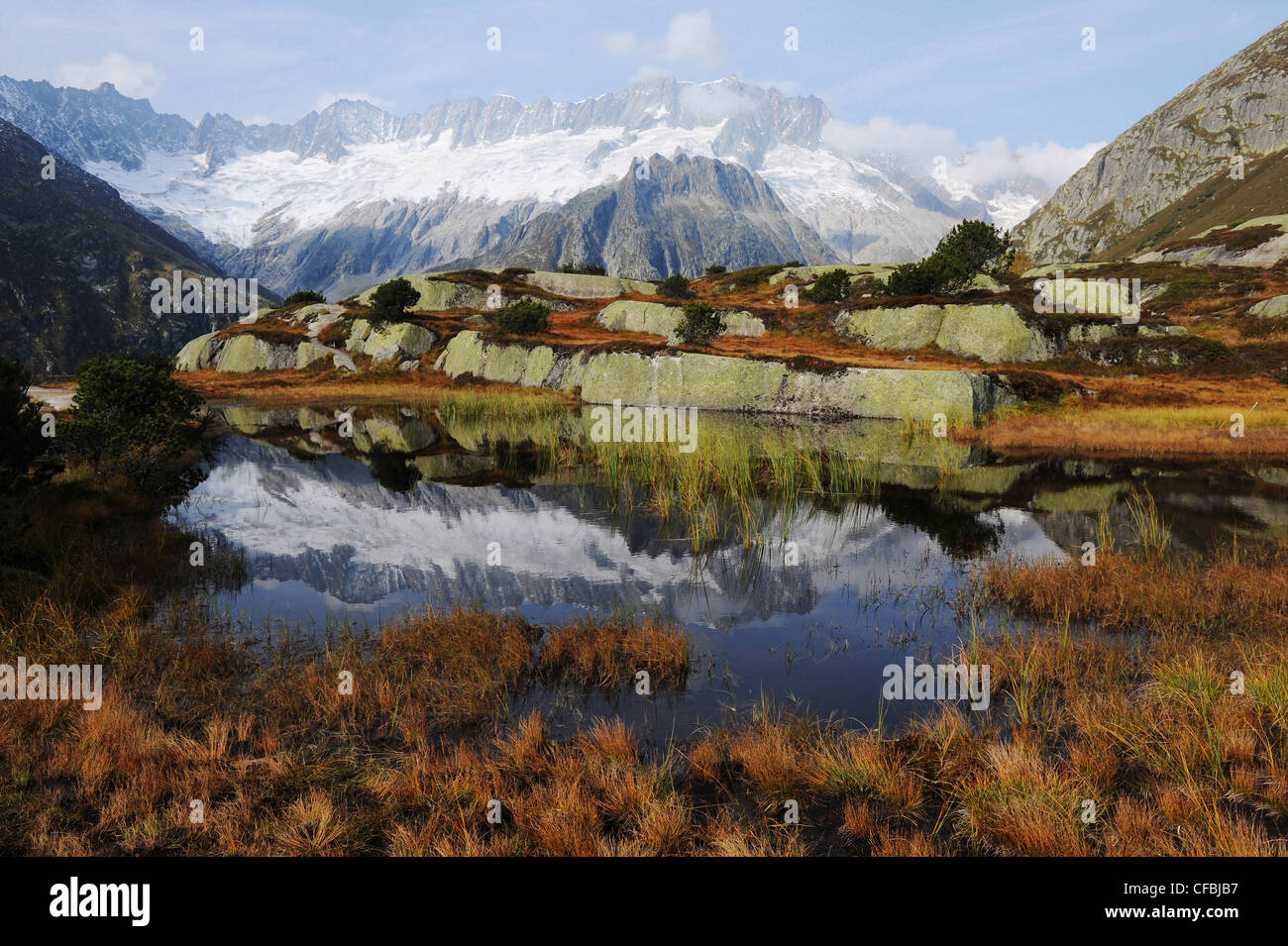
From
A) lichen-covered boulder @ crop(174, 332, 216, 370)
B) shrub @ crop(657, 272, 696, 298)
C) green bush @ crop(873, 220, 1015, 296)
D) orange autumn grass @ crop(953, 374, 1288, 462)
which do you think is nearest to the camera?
orange autumn grass @ crop(953, 374, 1288, 462)

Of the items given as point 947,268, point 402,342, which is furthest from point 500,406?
point 947,268

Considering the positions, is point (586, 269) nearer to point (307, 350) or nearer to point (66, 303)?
point (307, 350)

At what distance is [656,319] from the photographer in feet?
208

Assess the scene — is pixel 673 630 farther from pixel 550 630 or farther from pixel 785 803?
pixel 785 803

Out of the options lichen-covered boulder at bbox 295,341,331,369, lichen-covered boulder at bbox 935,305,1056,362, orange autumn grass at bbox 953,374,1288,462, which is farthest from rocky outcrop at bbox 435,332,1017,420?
lichen-covered boulder at bbox 295,341,331,369

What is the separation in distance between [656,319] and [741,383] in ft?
80.0

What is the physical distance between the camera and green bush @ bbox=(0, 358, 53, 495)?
11891 mm

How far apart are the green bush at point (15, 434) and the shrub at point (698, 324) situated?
43.4 metres

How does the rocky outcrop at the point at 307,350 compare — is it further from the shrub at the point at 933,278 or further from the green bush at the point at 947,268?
the green bush at the point at 947,268

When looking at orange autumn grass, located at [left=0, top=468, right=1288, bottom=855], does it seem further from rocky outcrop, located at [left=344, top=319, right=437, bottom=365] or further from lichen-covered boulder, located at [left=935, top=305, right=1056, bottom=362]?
rocky outcrop, located at [left=344, top=319, right=437, bottom=365]

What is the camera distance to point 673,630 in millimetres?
9547

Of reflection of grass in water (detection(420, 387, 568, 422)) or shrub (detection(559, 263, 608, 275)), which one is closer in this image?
reflection of grass in water (detection(420, 387, 568, 422))

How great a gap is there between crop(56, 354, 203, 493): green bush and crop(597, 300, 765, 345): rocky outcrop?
148 feet

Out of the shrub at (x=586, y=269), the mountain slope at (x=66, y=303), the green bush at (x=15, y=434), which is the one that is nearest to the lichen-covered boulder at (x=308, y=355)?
the shrub at (x=586, y=269)
